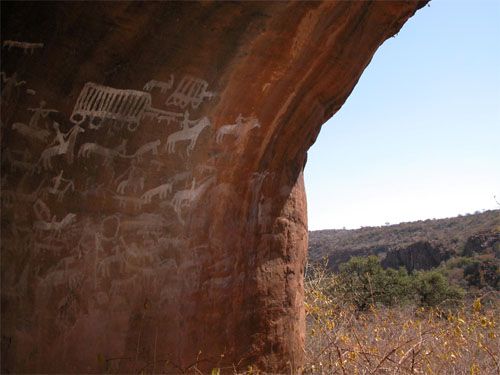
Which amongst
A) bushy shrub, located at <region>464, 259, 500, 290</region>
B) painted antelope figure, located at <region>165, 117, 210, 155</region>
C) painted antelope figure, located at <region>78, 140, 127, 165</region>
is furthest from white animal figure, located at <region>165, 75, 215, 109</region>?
bushy shrub, located at <region>464, 259, 500, 290</region>

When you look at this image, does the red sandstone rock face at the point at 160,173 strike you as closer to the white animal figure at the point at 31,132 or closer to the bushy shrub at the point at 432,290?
the white animal figure at the point at 31,132

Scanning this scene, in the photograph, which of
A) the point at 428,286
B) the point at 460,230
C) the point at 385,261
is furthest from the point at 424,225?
the point at 428,286

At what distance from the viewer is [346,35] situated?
3.83m

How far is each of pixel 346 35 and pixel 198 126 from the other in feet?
4.15

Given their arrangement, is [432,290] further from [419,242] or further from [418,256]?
[419,242]

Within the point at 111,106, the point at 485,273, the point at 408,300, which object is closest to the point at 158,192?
the point at 111,106

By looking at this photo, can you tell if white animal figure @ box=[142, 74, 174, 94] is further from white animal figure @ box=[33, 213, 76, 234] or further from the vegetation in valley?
the vegetation in valley

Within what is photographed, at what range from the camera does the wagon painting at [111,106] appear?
3158 millimetres

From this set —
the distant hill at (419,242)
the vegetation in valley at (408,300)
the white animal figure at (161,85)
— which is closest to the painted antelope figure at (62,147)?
the white animal figure at (161,85)

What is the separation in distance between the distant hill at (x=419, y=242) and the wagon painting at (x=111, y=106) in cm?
1812

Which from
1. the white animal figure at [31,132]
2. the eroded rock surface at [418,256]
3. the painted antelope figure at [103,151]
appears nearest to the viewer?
the white animal figure at [31,132]

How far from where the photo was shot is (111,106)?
10.7ft

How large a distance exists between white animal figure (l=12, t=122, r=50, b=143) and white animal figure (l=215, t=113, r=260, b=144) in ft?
3.67

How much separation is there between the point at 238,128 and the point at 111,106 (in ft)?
2.94
